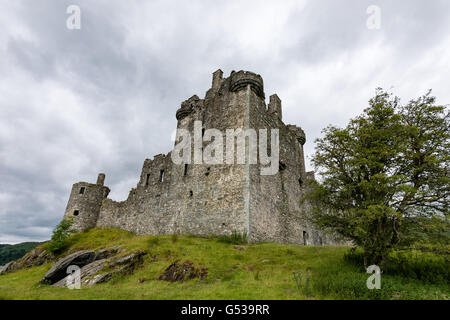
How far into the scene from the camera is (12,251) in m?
93.5

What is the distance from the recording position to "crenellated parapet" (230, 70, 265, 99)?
20.8 meters

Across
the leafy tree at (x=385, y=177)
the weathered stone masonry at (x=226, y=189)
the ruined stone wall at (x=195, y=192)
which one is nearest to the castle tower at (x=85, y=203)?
the weathered stone masonry at (x=226, y=189)

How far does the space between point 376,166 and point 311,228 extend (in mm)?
16734

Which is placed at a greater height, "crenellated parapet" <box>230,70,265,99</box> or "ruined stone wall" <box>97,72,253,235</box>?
"crenellated parapet" <box>230,70,265,99</box>

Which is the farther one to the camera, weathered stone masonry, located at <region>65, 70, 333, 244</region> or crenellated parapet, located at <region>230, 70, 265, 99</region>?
crenellated parapet, located at <region>230, 70, 265, 99</region>

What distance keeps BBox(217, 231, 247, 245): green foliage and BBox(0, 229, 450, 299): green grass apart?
68 cm

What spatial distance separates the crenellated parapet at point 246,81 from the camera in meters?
20.8

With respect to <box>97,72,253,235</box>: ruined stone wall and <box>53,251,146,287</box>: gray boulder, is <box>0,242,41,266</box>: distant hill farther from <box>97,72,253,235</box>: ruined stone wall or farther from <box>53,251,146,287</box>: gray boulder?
<box>53,251,146,287</box>: gray boulder

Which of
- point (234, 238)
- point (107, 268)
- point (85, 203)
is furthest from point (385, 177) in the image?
point (85, 203)

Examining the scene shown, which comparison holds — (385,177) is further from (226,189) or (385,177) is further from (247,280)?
(226,189)

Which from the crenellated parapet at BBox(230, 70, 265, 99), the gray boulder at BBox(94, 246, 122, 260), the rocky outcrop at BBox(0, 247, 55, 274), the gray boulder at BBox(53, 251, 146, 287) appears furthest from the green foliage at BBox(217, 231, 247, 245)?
the rocky outcrop at BBox(0, 247, 55, 274)
